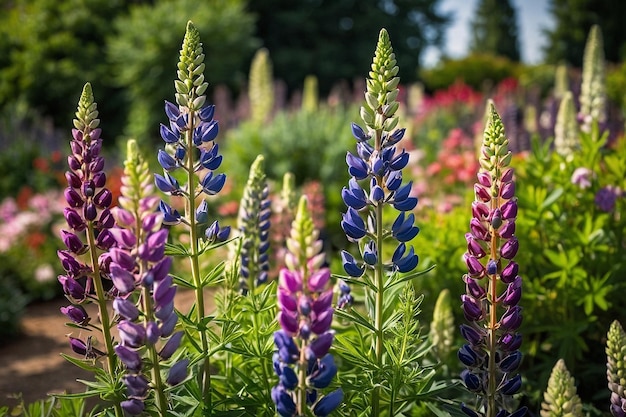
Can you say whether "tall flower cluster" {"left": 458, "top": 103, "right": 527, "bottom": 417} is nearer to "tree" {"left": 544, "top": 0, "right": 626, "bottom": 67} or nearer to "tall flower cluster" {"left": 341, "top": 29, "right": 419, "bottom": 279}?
"tall flower cluster" {"left": 341, "top": 29, "right": 419, "bottom": 279}

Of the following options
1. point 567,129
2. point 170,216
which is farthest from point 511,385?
point 567,129

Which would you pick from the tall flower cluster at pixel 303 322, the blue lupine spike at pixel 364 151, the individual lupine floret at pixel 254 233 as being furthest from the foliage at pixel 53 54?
the tall flower cluster at pixel 303 322

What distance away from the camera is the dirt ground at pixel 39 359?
401 centimetres

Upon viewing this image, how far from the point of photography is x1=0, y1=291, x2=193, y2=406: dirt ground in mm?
4008

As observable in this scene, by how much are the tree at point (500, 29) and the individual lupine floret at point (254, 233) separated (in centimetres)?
4055

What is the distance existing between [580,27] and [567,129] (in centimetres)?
2955

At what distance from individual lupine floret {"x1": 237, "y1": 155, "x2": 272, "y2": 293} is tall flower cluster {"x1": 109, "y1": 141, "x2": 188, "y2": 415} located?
39.3 inches

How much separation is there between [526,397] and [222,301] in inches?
66.4

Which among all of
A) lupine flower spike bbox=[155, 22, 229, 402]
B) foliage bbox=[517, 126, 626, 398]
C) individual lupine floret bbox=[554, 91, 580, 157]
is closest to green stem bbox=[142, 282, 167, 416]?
lupine flower spike bbox=[155, 22, 229, 402]

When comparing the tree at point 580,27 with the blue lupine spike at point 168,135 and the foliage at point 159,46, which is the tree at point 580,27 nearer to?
the foliage at point 159,46

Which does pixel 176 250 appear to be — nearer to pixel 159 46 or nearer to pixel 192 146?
pixel 192 146

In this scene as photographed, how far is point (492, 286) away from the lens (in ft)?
6.82

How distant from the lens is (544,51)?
33406 millimetres

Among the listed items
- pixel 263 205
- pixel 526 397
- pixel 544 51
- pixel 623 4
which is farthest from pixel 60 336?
pixel 544 51
